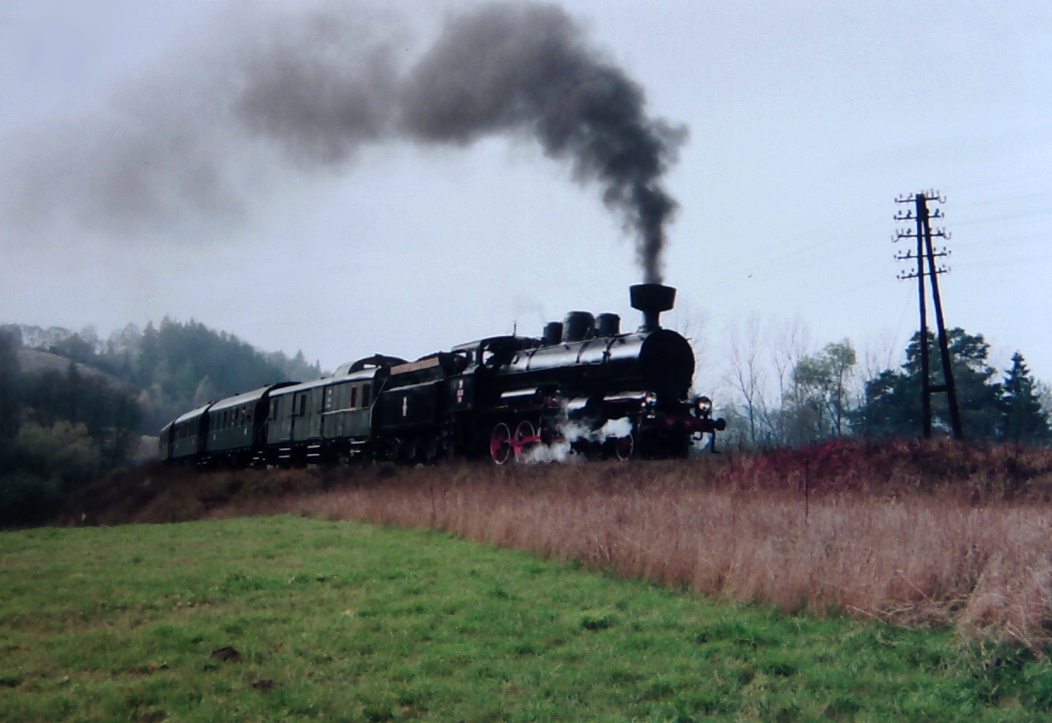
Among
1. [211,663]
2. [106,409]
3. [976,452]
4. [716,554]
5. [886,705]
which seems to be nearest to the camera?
[886,705]

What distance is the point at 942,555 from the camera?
24.1 ft

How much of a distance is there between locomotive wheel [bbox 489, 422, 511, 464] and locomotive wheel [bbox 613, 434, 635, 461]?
349 centimetres

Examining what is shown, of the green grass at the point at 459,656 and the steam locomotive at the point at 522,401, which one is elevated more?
the steam locomotive at the point at 522,401

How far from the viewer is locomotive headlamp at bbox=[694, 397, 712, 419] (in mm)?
19688

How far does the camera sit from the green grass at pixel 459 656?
17.2ft

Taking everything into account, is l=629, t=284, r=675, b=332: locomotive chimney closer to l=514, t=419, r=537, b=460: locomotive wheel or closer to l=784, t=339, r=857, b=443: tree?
l=514, t=419, r=537, b=460: locomotive wheel

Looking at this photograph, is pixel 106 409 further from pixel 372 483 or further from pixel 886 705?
pixel 886 705

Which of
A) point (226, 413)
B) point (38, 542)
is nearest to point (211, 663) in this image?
point (38, 542)

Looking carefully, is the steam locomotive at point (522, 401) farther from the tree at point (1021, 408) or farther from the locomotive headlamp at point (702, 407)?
the tree at point (1021, 408)

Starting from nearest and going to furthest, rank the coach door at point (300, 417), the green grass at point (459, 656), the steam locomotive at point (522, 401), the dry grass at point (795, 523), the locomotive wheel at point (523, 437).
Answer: the green grass at point (459, 656) < the dry grass at point (795, 523) < the steam locomotive at point (522, 401) < the locomotive wheel at point (523, 437) < the coach door at point (300, 417)

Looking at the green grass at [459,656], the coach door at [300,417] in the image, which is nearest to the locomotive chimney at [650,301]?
the green grass at [459,656]

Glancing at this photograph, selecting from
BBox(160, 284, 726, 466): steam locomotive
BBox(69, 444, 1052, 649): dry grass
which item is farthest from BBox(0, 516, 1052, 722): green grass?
BBox(160, 284, 726, 466): steam locomotive

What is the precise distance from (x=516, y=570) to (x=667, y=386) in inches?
396

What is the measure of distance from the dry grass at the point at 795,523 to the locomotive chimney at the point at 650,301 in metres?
3.85
